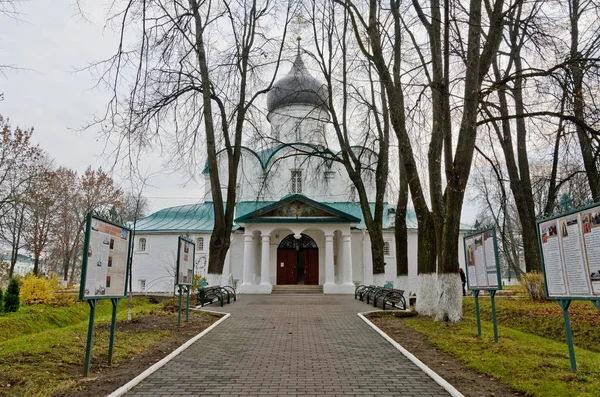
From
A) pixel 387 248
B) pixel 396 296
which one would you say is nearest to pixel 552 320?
pixel 396 296

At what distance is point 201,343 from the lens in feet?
27.8

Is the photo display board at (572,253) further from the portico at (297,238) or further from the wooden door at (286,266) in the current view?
the wooden door at (286,266)

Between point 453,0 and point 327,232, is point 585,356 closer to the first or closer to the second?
point 453,0

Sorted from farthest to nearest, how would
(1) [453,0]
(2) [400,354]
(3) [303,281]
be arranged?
(3) [303,281] < (1) [453,0] < (2) [400,354]

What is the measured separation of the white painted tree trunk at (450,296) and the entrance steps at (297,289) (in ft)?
50.7

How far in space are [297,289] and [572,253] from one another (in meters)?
21.2

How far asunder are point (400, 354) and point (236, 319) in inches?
235

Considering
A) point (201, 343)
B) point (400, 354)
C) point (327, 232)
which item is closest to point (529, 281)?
point (400, 354)

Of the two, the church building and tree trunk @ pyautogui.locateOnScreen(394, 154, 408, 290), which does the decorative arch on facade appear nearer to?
the church building

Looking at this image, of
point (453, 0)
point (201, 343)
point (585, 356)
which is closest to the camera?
point (585, 356)

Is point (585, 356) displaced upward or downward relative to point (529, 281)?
downward

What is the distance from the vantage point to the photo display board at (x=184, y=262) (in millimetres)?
10609

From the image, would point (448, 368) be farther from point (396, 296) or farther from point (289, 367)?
point (396, 296)

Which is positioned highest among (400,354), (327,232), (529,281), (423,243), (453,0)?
(453,0)
